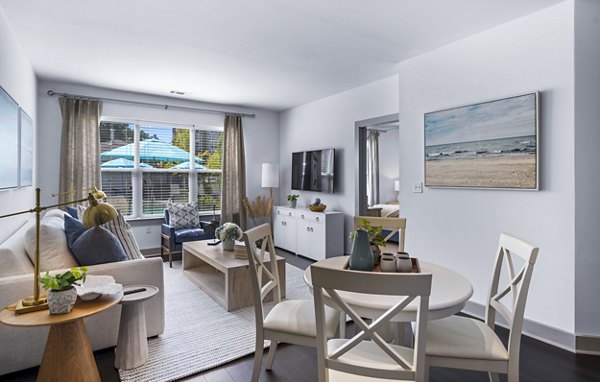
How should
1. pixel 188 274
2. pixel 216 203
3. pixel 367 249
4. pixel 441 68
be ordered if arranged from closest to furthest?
pixel 367 249 < pixel 441 68 < pixel 188 274 < pixel 216 203

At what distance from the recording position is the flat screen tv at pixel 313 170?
17.4 feet

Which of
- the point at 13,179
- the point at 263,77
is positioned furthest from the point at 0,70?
the point at 263,77

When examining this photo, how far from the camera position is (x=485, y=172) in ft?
9.73

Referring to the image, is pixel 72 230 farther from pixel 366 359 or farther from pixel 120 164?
pixel 120 164

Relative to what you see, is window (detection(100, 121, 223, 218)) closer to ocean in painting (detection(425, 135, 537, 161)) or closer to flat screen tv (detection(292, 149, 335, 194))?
flat screen tv (detection(292, 149, 335, 194))

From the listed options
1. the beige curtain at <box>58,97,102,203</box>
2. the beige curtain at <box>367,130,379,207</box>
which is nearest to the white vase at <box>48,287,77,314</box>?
the beige curtain at <box>58,97,102,203</box>

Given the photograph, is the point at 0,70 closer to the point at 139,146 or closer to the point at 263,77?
the point at 263,77

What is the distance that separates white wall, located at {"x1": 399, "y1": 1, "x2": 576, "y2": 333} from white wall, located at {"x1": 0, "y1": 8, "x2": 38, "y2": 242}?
3656 mm

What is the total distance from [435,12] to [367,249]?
205 centimetres

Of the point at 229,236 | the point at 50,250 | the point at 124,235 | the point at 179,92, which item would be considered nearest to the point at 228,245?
the point at 229,236

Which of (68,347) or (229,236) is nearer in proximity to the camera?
(68,347)

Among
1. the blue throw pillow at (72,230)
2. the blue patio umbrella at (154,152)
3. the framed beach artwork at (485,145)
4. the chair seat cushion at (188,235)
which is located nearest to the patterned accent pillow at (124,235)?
the blue throw pillow at (72,230)

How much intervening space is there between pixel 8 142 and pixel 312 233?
3.65 m

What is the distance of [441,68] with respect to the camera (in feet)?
11.1
